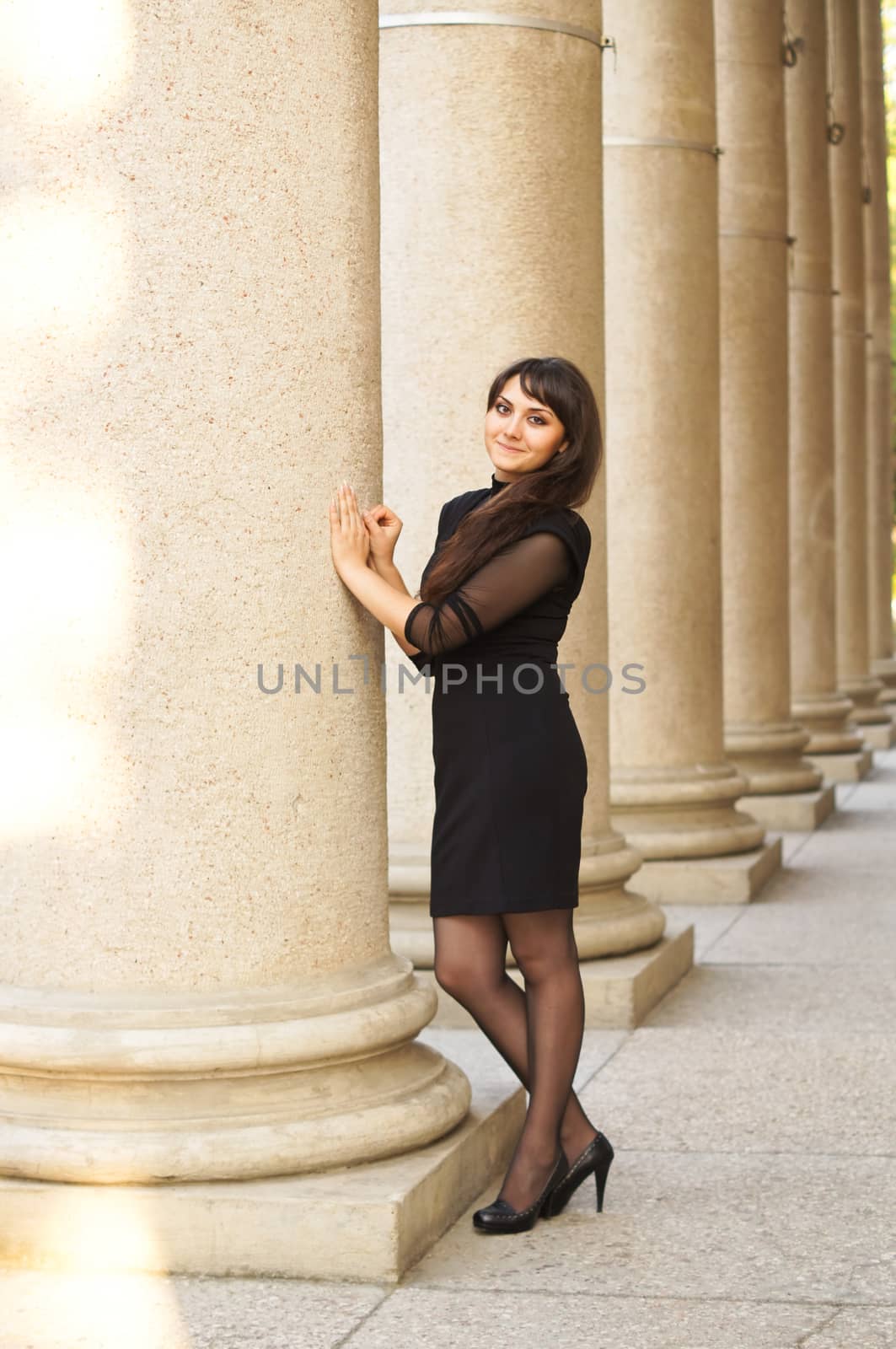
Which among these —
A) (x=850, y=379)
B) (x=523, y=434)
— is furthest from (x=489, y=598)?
(x=850, y=379)

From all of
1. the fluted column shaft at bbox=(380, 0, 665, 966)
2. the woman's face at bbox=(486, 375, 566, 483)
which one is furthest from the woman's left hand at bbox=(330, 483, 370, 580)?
the fluted column shaft at bbox=(380, 0, 665, 966)

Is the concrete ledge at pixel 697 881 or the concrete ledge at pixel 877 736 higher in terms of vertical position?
the concrete ledge at pixel 877 736

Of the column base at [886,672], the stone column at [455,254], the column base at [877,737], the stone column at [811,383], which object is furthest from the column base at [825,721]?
the stone column at [455,254]

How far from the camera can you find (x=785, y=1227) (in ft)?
39.0

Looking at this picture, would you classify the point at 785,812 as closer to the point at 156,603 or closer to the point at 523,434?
the point at 523,434

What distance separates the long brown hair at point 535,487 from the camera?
11.5 m

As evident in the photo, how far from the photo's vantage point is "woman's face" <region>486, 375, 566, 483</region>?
11727 mm

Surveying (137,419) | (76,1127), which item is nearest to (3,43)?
(137,419)

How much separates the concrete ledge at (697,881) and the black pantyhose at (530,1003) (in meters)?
12.8

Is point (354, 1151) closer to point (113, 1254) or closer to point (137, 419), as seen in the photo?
point (113, 1254)

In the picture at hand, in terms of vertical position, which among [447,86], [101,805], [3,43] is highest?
[447,86]

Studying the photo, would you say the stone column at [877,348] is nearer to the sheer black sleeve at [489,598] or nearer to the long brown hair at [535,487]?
the long brown hair at [535,487]

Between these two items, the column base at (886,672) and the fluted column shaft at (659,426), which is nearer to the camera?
the fluted column shaft at (659,426)

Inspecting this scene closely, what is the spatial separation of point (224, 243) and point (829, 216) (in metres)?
31.4
